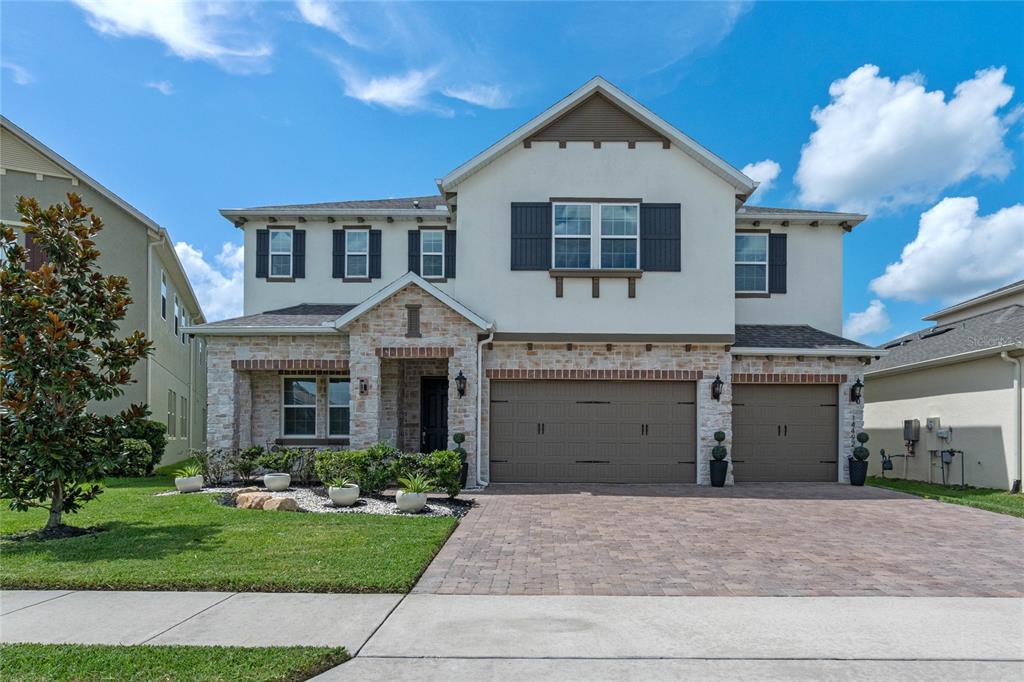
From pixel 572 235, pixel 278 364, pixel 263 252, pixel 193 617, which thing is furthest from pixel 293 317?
pixel 193 617

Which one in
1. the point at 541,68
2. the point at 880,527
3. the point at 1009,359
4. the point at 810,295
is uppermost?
the point at 541,68

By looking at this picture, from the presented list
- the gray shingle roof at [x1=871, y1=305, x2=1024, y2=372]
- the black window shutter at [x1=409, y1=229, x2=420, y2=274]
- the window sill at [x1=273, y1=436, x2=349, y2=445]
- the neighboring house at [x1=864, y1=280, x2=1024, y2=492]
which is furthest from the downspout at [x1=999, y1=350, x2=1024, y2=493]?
the window sill at [x1=273, y1=436, x2=349, y2=445]

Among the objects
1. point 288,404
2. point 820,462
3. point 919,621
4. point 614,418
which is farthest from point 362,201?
point 919,621

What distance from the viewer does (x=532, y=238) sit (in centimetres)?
1509

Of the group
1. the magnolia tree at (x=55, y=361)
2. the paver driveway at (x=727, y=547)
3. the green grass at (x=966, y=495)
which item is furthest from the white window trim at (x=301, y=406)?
the green grass at (x=966, y=495)

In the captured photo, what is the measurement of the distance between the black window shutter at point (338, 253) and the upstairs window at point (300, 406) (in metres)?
2.78

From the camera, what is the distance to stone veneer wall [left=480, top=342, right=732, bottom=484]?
1512 cm

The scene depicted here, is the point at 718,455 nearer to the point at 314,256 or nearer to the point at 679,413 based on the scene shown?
the point at 679,413

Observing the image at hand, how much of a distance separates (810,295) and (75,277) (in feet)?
50.5

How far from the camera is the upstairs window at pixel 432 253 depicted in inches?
672

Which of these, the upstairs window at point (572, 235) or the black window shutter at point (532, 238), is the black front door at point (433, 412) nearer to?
the black window shutter at point (532, 238)

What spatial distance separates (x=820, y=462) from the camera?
15672 mm

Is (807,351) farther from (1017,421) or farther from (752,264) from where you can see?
(1017,421)

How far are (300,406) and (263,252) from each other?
4.06 m
